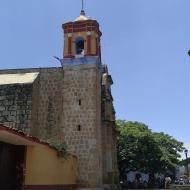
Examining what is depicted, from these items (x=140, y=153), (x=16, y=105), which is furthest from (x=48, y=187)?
(x=140, y=153)

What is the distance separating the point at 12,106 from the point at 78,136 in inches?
165

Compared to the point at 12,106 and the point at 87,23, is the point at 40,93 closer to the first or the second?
the point at 12,106

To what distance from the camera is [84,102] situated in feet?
74.1

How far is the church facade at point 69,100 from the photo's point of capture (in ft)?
70.4

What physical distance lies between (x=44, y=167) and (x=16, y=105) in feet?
25.3

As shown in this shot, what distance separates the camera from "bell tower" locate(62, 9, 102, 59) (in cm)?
2383

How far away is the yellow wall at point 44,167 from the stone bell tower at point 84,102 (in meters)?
3.71

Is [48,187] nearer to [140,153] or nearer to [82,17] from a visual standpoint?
[82,17]

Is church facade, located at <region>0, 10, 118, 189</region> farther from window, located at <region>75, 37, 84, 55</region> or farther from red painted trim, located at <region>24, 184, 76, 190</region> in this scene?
red painted trim, located at <region>24, 184, 76, 190</region>

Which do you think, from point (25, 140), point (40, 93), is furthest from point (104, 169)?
point (25, 140)

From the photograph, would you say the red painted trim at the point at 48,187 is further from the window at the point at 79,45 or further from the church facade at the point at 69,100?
the window at the point at 79,45

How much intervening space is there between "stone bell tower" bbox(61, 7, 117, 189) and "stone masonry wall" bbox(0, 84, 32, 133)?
7.49 feet

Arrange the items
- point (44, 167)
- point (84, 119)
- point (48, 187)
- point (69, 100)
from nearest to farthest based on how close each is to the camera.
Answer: point (44, 167)
point (48, 187)
point (84, 119)
point (69, 100)

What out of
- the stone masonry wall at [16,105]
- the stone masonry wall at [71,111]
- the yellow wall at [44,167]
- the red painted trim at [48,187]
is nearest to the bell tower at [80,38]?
the stone masonry wall at [71,111]
